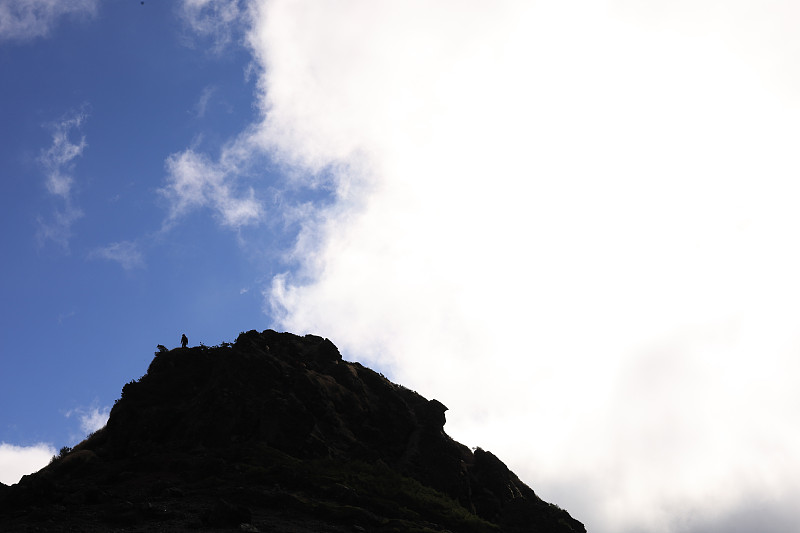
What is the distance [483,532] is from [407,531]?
11872mm

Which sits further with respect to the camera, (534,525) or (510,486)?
(510,486)

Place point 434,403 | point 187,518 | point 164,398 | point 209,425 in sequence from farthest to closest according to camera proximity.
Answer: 1. point 434,403
2. point 164,398
3. point 209,425
4. point 187,518

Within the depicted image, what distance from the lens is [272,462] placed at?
5653cm

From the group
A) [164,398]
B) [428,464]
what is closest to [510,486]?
[428,464]

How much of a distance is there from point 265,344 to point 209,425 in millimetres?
16282

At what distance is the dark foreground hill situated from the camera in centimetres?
4453

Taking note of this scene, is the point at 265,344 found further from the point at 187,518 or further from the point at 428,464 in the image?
the point at 187,518

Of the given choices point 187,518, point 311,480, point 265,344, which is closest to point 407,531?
point 311,480

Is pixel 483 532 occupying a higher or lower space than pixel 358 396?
lower

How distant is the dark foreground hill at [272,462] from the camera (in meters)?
44.5

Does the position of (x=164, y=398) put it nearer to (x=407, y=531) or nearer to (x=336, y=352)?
(x=336, y=352)

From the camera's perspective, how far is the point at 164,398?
66688mm

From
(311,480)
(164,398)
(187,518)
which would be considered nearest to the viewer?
(187,518)

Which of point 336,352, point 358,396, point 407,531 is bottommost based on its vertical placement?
point 407,531
